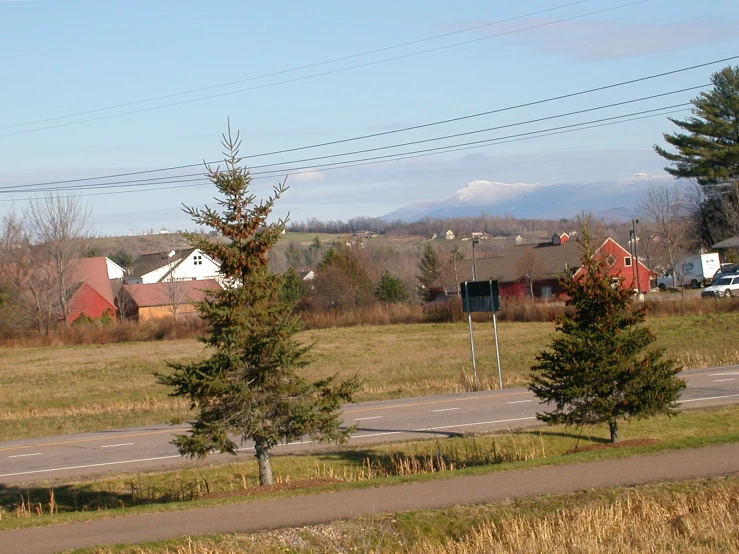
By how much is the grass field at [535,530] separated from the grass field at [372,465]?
7.40ft

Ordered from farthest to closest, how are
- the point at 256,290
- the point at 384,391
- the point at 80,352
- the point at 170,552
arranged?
1. the point at 80,352
2. the point at 384,391
3. the point at 256,290
4. the point at 170,552

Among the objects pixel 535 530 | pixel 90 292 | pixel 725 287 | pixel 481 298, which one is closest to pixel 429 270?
pixel 725 287

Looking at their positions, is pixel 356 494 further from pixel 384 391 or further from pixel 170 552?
pixel 384 391

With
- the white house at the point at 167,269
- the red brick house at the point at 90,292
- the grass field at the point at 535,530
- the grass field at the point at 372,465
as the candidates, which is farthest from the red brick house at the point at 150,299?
the grass field at the point at 535,530

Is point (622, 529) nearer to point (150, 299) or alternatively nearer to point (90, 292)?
point (90, 292)

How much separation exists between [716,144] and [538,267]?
1723 cm

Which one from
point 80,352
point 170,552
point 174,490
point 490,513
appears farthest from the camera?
point 80,352

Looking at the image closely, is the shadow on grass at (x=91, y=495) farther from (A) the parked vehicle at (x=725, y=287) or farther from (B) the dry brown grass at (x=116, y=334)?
(A) the parked vehicle at (x=725, y=287)

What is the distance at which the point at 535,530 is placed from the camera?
999 cm

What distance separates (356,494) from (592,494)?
3062mm

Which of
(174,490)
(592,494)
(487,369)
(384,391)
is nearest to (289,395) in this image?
(174,490)

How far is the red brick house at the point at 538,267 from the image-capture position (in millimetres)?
76750

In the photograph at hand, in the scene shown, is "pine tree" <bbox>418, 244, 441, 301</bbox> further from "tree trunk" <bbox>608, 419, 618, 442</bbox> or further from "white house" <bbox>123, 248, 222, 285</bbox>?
"tree trunk" <bbox>608, 419, 618, 442</bbox>

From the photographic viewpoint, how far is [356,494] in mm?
11938
